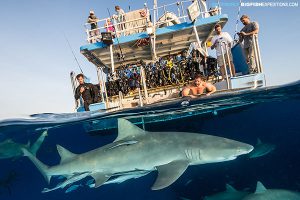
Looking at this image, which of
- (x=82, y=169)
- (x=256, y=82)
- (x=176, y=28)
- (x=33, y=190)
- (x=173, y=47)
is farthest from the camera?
(x=33, y=190)

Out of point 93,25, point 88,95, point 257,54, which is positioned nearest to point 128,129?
point 88,95

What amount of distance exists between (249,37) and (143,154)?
822 cm

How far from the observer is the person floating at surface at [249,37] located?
10.7 m

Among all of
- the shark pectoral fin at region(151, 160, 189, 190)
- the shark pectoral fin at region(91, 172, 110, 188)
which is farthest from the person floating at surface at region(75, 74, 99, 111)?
the shark pectoral fin at region(151, 160, 189, 190)

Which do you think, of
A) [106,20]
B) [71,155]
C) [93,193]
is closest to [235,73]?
[106,20]

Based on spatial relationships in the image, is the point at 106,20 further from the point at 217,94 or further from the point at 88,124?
the point at 217,94

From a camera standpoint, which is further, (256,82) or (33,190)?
(33,190)

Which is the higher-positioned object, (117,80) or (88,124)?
(117,80)

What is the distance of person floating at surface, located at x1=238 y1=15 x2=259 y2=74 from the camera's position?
10.7 meters

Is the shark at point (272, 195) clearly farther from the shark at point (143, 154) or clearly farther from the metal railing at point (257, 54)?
the metal railing at point (257, 54)

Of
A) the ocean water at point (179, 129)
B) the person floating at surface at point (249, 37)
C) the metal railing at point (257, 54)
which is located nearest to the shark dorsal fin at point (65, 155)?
the ocean water at point (179, 129)

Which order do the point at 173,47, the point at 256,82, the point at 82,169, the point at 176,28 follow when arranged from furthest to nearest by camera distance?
1. the point at 173,47
2. the point at 176,28
3. the point at 256,82
4. the point at 82,169

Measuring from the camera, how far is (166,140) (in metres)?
5.71

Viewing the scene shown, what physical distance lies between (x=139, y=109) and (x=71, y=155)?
4759mm
